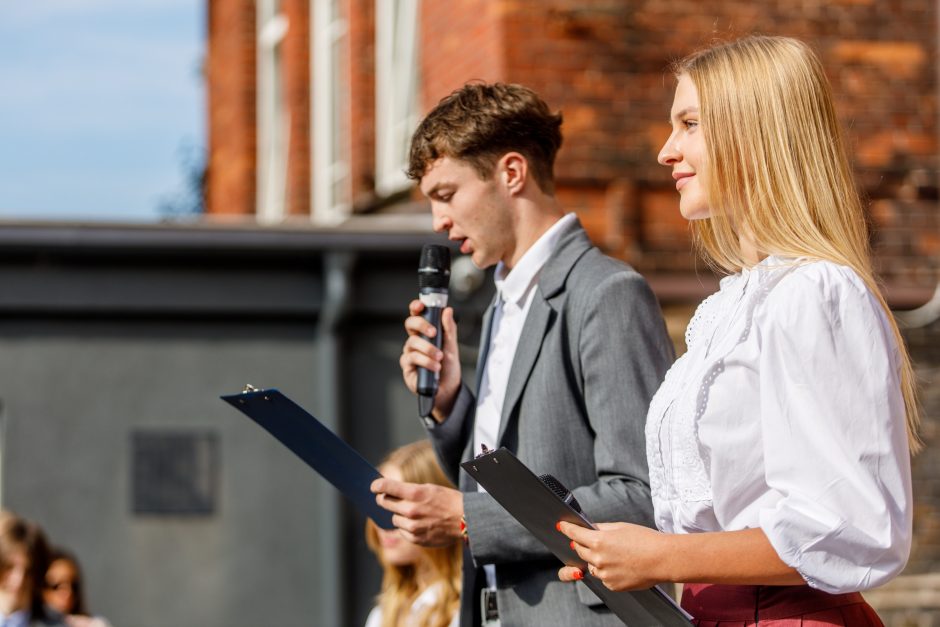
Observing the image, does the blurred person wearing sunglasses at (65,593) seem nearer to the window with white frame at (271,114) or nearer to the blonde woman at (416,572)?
the blonde woman at (416,572)

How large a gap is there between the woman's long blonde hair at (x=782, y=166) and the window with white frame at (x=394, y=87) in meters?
7.47

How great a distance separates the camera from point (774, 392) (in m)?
2.43

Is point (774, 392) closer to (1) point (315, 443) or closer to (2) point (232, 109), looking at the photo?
(1) point (315, 443)

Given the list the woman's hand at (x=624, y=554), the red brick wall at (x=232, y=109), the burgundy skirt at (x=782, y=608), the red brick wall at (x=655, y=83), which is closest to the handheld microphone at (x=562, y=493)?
the woman's hand at (x=624, y=554)

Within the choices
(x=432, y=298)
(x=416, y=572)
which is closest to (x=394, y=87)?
(x=416, y=572)

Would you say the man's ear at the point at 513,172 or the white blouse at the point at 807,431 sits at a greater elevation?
the man's ear at the point at 513,172

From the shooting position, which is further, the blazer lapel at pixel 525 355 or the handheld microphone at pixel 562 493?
the blazer lapel at pixel 525 355

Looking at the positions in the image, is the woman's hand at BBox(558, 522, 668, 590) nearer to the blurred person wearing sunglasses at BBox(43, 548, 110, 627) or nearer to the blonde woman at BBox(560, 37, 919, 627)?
the blonde woman at BBox(560, 37, 919, 627)

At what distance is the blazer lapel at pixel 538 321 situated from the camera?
3.53 meters

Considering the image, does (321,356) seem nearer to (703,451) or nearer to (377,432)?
(377,432)

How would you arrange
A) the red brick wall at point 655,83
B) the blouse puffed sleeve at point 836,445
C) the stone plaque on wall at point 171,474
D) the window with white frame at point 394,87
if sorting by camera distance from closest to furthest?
the blouse puffed sleeve at point 836,445 < the red brick wall at point 655,83 < the stone plaque on wall at point 171,474 < the window with white frame at point 394,87

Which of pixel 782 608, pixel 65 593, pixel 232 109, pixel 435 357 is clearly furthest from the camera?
pixel 232 109

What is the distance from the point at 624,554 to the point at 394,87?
8.51 meters

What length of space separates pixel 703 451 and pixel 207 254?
22.4ft
